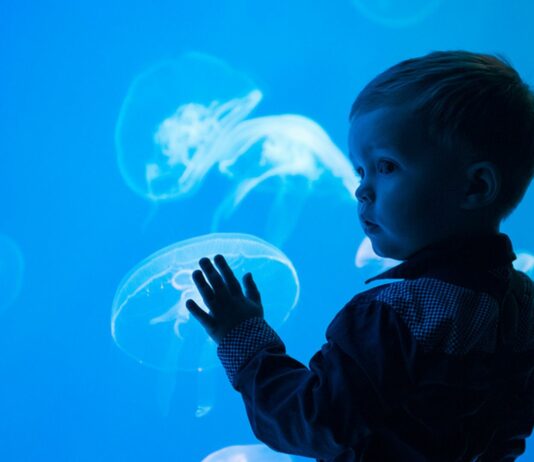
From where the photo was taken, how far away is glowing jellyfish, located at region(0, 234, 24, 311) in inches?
93.9

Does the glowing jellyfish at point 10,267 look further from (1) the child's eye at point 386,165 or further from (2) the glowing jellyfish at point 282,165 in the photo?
(1) the child's eye at point 386,165

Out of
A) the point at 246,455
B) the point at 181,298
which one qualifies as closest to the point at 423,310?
the point at 181,298

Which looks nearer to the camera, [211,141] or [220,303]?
[220,303]

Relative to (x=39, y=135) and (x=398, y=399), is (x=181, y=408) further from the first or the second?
(x=398, y=399)

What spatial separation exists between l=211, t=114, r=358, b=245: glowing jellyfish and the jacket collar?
1.71 m

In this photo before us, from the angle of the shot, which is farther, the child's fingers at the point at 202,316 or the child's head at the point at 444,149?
the child's fingers at the point at 202,316

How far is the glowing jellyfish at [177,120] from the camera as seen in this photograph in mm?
2518

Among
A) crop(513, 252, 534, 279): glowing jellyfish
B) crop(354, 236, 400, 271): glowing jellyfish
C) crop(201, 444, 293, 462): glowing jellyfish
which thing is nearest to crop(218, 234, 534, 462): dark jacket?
crop(354, 236, 400, 271): glowing jellyfish

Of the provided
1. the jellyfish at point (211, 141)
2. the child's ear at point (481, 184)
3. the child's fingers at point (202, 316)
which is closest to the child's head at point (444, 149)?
the child's ear at point (481, 184)

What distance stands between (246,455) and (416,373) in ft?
7.76

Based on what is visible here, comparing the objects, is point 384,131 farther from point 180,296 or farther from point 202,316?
point 180,296

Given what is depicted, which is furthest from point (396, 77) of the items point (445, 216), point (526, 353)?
point (526, 353)

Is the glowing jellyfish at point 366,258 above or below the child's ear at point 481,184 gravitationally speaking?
above

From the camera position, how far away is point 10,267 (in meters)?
2.38
